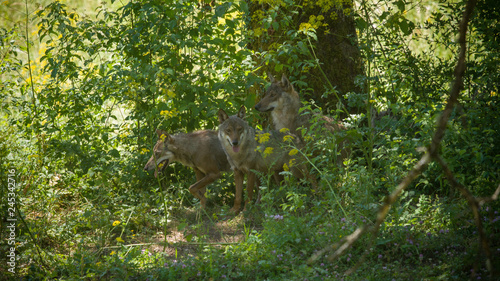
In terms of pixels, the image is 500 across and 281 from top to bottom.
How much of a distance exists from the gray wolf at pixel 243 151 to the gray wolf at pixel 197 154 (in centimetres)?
37

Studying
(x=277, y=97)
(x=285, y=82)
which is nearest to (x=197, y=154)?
(x=277, y=97)

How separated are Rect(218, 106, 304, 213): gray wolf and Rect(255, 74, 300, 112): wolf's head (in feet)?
1.53

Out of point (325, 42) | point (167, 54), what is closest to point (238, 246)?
point (167, 54)

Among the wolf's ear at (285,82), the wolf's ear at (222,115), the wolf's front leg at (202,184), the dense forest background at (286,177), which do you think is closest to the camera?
the dense forest background at (286,177)

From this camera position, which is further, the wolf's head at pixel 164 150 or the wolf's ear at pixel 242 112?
the wolf's head at pixel 164 150

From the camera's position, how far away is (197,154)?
23.1 feet

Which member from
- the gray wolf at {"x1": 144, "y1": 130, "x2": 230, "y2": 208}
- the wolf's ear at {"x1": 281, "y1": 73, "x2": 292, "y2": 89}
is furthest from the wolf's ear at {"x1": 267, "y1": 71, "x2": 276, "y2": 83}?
the gray wolf at {"x1": 144, "y1": 130, "x2": 230, "y2": 208}

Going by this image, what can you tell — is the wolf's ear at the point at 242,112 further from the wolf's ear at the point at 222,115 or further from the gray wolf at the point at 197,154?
the gray wolf at the point at 197,154

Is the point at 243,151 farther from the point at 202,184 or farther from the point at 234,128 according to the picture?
the point at 202,184

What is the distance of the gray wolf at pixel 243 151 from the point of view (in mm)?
6500

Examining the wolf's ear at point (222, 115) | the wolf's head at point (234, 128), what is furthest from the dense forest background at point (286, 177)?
the wolf's head at point (234, 128)

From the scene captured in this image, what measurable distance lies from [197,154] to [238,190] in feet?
A: 3.06

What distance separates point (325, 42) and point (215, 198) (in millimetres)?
3016

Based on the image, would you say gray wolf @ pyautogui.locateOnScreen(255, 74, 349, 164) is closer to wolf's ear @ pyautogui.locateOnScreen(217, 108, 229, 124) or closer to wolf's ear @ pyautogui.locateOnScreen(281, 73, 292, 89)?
Answer: wolf's ear @ pyautogui.locateOnScreen(281, 73, 292, 89)
